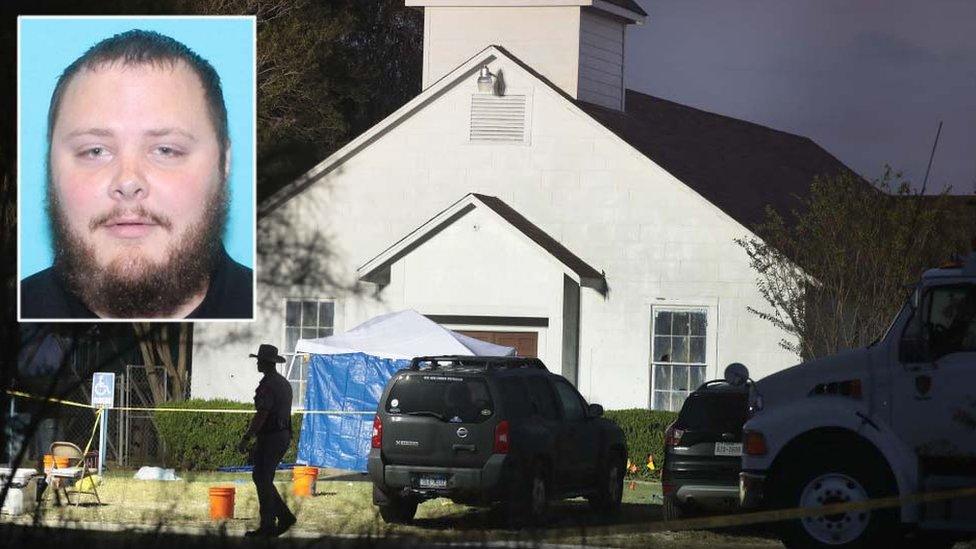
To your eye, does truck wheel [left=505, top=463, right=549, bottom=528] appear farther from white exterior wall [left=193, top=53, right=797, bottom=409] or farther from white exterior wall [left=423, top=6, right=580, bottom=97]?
white exterior wall [left=423, top=6, right=580, bottom=97]

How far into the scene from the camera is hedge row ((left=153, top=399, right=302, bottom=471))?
94.3 feet

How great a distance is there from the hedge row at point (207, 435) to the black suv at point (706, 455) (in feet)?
36.7

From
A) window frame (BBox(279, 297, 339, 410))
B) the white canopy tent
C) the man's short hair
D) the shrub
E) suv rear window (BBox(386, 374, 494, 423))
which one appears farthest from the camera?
window frame (BBox(279, 297, 339, 410))

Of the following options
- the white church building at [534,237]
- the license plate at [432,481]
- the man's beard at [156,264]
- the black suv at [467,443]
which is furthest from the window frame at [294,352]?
the license plate at [432,481]

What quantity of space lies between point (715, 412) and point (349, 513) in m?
4.26

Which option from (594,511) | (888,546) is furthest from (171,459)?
(888,546)

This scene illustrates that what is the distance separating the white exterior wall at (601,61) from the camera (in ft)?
107

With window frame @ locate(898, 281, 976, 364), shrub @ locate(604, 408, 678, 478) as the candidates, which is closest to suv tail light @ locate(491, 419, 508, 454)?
→ window frame @ locate(898, 281, 976, 364)

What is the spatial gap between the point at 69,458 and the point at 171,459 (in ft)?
23.4

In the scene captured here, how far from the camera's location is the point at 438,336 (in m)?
26.1

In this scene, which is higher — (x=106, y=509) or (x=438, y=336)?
(x=438, y=336)

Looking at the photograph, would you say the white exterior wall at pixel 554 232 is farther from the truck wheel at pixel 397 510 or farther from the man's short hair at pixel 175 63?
the man's short hair at pixel 175 63

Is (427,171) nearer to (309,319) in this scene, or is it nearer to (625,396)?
(309,319)

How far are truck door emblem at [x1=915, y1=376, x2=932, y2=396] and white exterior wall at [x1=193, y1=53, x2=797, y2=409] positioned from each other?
1541 centimetres
